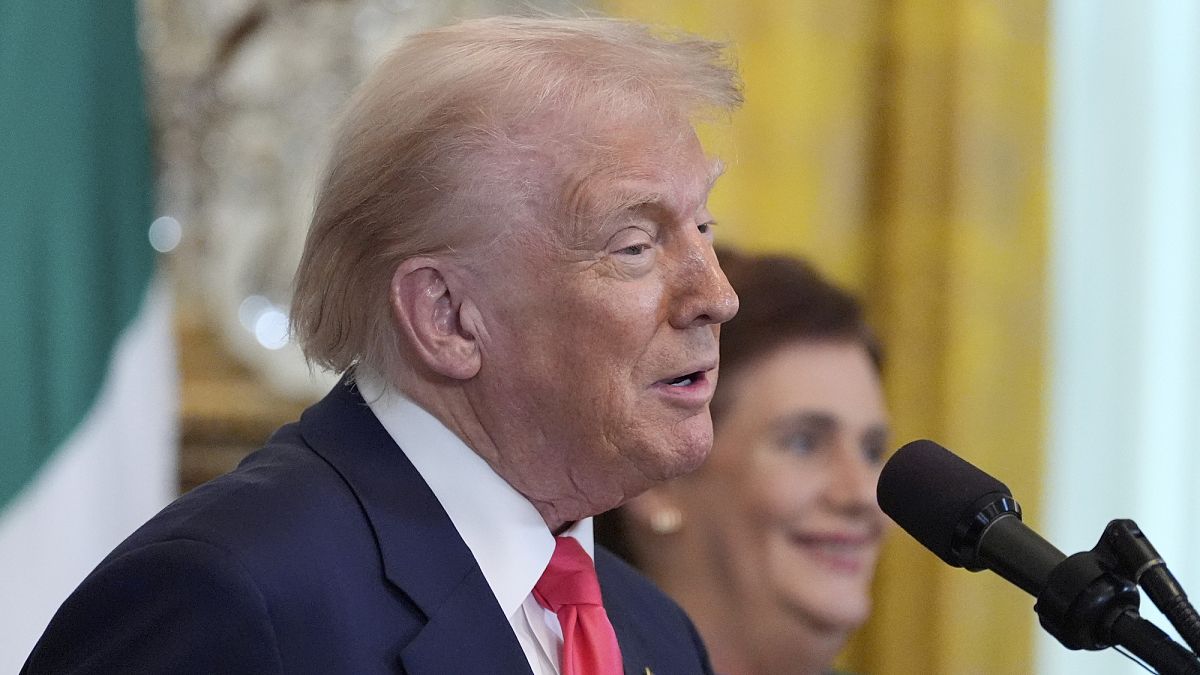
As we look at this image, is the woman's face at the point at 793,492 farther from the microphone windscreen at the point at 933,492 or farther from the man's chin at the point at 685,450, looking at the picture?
the microphone windscreen at the point at 933,492

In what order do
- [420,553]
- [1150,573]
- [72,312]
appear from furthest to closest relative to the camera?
1. [72,312]
2. [420,553]
3. [1150,573]

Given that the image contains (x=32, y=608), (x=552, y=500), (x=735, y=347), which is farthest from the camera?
(x=735, y=347)

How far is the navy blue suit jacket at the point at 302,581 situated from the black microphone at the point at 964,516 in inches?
16.7

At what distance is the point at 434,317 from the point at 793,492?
124cm

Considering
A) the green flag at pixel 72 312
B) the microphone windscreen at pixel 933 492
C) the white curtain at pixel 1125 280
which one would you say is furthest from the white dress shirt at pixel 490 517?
the white curtain at pixel 1125 280

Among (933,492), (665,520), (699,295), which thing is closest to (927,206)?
(665,520)

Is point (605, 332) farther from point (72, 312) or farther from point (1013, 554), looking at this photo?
point (72, 312)

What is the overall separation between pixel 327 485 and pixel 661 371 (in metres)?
0.37

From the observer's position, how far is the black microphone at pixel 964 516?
114 centimetres

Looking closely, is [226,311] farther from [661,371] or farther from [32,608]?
[661,371]

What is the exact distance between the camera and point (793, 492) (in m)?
2.61

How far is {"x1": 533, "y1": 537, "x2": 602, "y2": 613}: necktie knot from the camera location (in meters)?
1.55

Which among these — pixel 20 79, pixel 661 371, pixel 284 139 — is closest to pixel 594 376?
pixel 661 371

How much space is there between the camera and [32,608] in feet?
7.68
